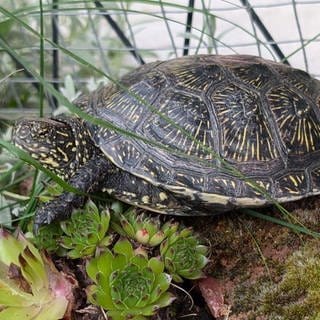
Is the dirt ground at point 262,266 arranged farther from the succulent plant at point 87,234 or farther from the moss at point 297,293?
the succulent plant at point 87,234

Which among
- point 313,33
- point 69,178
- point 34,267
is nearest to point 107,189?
point 69,178

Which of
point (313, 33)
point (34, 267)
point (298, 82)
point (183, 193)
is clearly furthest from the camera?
point (313, 33)

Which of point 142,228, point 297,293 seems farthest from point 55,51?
point 297,293

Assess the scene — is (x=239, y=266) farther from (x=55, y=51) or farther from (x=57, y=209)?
(x=55, y=51)

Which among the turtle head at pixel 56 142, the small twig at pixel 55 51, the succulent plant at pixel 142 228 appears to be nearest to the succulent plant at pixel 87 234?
the succulent plant at pixel 142 228

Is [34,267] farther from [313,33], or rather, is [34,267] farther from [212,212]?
[313,33]

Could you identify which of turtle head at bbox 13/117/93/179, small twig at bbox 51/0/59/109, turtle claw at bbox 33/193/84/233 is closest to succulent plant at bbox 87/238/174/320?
turtle claw at bbox 33/193/84/233

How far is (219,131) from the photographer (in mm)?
1071

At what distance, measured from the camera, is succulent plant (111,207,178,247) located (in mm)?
970

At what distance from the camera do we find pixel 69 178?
1.14 metres

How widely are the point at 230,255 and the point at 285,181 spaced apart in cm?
15

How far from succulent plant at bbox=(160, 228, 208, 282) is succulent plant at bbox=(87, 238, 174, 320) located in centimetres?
3

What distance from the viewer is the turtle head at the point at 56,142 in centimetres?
111

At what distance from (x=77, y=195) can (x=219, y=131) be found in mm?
247
